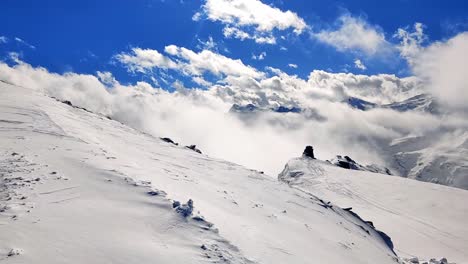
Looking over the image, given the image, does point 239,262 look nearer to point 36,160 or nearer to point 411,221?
point 36,160

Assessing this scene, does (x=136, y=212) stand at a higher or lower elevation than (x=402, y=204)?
lower

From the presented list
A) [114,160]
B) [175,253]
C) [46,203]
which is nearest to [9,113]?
[114,160]

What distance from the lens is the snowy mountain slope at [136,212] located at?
573 inches

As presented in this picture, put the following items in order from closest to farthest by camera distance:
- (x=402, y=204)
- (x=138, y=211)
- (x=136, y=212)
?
(x=136, y=212)
(x=138, y=211)
(x=402, y=204)

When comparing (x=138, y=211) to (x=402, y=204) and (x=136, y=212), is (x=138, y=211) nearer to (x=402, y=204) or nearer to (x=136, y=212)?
(x=136, y=212)

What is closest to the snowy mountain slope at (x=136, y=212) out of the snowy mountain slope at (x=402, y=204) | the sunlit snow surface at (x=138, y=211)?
the sunlit snow surface at (x=138, y=211)

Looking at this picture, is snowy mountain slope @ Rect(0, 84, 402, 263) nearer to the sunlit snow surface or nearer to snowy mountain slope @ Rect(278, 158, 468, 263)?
the sunlit snow surface

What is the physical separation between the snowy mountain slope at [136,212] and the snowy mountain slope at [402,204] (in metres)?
22.1

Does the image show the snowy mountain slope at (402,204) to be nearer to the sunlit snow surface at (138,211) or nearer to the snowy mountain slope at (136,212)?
the sunlit snow surface at (138,211)

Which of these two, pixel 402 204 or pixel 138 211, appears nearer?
pixel 138 211

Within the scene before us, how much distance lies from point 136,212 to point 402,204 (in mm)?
64571

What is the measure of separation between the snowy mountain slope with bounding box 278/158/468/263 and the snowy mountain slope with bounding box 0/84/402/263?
72.5ft

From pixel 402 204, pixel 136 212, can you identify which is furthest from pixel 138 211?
pixel 402 204

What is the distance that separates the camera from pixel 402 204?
74.4 meters
